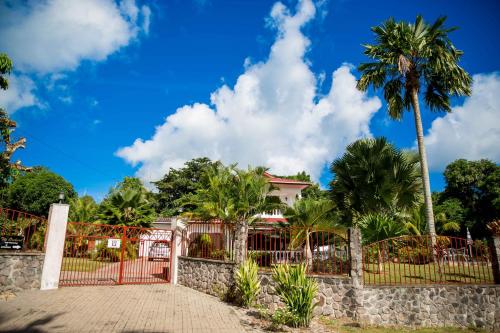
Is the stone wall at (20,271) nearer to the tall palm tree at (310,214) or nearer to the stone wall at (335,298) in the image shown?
the stone wall at (335,298)

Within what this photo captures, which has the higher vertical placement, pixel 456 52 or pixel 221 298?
pixel 456 52

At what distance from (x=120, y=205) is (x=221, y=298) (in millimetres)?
15346

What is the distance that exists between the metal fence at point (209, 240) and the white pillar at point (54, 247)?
4.47 meters

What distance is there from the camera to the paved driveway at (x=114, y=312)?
677 cm

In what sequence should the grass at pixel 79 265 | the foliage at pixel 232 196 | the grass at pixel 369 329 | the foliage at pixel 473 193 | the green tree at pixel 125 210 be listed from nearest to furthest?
the grass at pixel 369 329, the grass at pixel 79 265, the foliage at pixel 232 196, the green tree at pixel 125 210, the foliage at pixel 473 193

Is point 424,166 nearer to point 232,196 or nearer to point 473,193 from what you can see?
point 232,196

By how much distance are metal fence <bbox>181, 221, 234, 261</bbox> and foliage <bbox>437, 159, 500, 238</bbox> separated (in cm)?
3120

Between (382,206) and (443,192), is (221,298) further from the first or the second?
(443,192)

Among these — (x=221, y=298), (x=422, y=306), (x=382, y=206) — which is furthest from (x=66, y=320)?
(x=382, y=206)

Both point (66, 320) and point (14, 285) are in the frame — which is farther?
point (14, 285)

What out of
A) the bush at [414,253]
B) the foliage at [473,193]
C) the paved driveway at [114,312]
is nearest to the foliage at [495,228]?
the bush at [414,253]

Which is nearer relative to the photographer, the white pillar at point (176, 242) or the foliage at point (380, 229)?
the foliage at point (380, 229)

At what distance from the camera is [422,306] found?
8344 mm

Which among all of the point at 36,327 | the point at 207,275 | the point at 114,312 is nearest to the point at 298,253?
the point at 207,275
